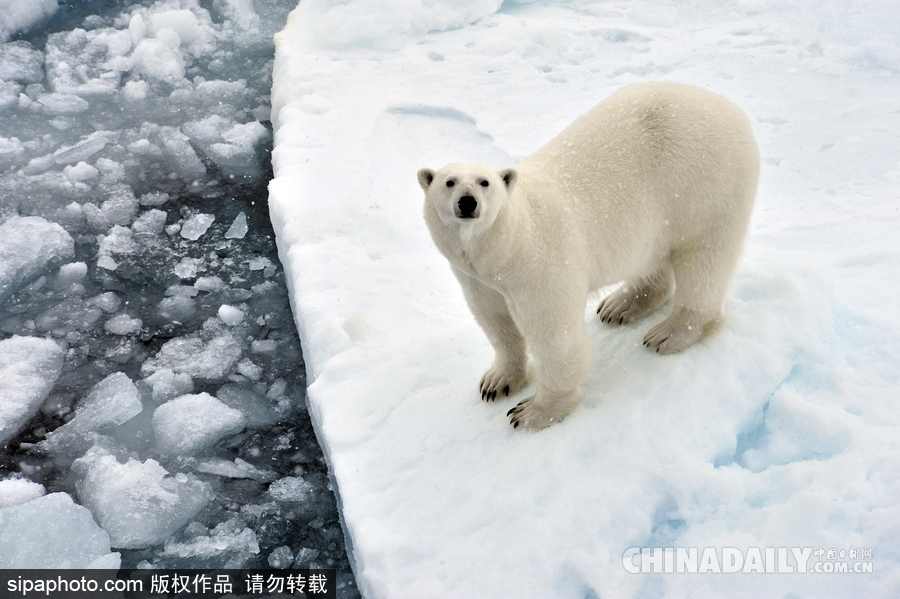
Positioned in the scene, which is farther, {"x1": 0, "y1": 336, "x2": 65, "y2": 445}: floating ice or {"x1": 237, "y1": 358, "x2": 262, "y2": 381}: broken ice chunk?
{"x1": 237, "y1": 358, "x2": 262, "y2": 381}: broken ice chunk

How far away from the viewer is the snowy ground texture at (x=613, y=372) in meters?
2.34

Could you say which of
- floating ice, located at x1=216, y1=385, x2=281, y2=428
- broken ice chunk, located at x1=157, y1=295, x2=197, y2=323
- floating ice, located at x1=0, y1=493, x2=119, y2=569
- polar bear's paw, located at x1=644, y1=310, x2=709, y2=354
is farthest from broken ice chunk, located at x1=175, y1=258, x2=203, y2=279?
polar bear's paw, located at x1=644, y1=310, x2=709, y2=354

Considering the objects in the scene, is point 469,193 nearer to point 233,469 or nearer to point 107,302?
point 233,469

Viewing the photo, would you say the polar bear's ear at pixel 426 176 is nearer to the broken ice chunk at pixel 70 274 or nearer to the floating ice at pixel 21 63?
the broken ice chunk at pixel 70 274

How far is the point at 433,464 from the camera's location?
110 inches

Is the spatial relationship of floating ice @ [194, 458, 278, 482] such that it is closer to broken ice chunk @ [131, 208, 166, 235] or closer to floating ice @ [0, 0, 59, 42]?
broken ice chunk @ [131, 208, 166, 235]

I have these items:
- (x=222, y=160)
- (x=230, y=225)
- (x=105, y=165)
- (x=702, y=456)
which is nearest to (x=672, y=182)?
(x=702, y=456)

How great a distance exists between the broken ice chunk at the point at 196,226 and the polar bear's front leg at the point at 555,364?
309 centimetres

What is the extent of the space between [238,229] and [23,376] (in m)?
1.71

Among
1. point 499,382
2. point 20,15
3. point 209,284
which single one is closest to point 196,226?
point 209,284

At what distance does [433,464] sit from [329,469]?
767mm

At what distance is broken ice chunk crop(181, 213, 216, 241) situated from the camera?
4980mm

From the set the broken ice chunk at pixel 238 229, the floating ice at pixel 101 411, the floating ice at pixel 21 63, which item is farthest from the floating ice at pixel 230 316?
the floating ice at pixel 21 63

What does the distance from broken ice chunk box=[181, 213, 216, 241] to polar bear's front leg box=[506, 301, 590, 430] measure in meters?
3.09
